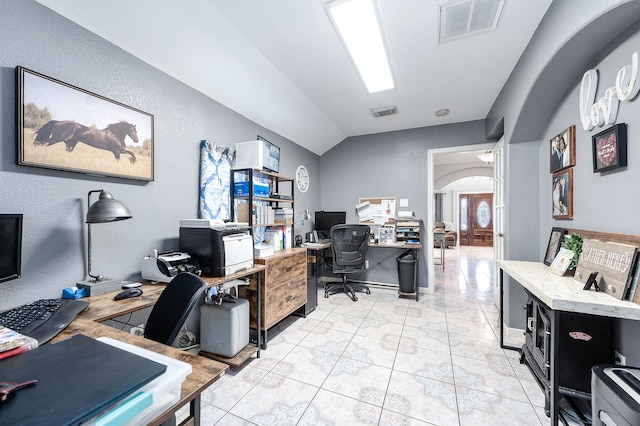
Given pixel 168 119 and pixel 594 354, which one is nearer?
pixel 594 354

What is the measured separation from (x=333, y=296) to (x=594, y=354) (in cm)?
286

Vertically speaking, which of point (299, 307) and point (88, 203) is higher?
point (88, 203)

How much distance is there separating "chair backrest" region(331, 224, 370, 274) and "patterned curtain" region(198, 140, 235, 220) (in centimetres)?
165

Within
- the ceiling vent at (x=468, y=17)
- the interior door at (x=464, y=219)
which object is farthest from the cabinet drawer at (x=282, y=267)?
the interior door at (x=464, y=219)

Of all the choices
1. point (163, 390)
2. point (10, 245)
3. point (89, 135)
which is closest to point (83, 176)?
point (89, 135)

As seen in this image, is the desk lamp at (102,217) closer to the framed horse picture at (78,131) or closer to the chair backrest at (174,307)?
the framed horse picture at (78,131)

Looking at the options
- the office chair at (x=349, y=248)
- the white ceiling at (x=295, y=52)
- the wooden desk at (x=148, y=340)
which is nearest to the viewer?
the wooden desk at (x=148, y=340)

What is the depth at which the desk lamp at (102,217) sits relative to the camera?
4.65ft

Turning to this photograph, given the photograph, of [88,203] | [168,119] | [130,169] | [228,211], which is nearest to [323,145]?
[228,211]

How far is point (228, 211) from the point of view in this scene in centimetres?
275

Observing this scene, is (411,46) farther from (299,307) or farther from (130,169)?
(299,307)

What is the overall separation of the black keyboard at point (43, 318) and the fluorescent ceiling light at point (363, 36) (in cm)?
234

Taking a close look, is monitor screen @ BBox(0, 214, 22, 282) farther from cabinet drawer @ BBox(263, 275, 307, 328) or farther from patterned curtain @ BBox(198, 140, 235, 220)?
cabinet drawer @ BBox(263, 275, 307, 328)

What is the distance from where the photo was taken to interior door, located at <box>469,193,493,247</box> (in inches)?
395
